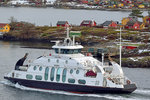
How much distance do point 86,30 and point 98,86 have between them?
189 ft

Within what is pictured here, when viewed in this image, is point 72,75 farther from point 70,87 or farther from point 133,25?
point 133,25

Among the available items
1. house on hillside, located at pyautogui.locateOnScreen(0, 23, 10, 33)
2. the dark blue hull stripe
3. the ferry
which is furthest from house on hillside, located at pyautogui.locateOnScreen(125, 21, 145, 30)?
the dark blue hull stripe

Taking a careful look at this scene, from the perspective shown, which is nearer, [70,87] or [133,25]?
[70,87]

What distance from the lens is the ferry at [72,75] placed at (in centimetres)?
5503

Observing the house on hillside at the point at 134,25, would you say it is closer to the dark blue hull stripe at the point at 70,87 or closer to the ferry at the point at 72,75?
the ferry at the point at 72,75

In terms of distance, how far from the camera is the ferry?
181ft

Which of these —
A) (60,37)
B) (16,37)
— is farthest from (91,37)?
(16,37)

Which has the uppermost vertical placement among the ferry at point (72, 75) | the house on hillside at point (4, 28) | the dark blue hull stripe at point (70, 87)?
the ferry at point (72, 75)

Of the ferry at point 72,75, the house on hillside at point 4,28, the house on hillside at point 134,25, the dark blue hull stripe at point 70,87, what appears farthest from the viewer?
the house on hillside at point 134,25

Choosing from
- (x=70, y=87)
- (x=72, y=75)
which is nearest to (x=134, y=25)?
(x=72, y=75)

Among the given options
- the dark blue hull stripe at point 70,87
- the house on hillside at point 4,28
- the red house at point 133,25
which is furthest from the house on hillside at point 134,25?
the dark blue hull stripe at point 70,87

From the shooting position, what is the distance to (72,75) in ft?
186

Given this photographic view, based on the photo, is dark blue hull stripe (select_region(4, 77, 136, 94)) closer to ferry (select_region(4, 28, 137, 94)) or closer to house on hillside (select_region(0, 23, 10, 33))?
ferry (select_region(4, 28, 137, 94))

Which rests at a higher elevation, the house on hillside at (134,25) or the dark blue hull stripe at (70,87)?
the dark blue hull stripe at (70,87)
